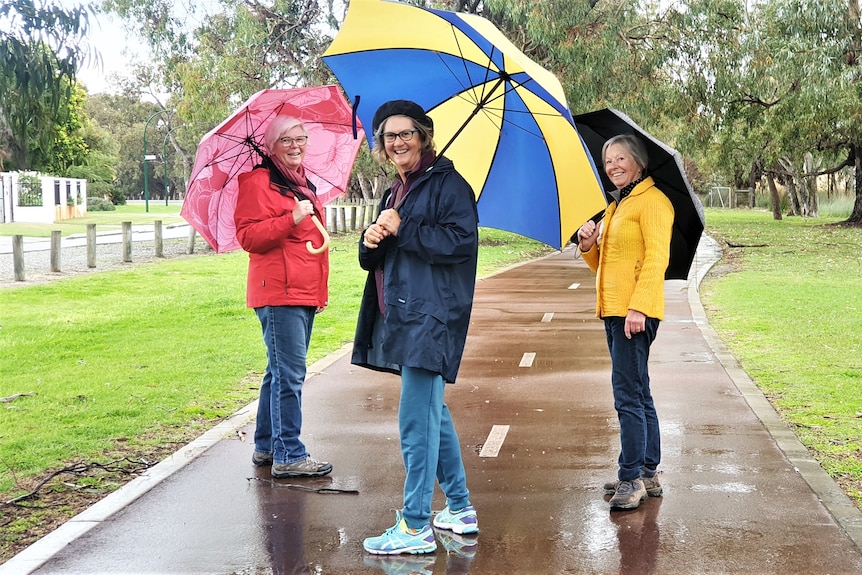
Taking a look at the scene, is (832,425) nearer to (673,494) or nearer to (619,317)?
(673,494)

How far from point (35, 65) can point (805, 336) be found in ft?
31.0

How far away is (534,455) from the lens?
6.52 m

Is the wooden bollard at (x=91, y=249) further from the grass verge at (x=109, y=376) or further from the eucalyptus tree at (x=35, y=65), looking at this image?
the eucalyptus tree at (x=35, y=65)

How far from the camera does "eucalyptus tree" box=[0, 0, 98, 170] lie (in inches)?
208

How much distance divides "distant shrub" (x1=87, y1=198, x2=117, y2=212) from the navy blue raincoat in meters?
70.6

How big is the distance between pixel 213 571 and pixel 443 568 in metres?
1.01

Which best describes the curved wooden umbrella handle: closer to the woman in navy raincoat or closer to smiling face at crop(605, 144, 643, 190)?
the woman in navy raincoat

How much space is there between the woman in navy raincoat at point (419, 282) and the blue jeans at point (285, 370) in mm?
1139

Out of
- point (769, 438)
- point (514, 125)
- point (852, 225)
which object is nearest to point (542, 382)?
point (769, 438)

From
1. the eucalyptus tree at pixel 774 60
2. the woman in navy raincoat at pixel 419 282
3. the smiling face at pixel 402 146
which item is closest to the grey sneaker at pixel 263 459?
the woman in navy raincoat at pixel 419 282

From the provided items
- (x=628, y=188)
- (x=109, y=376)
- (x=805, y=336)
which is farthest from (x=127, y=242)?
(x=628, y=188)

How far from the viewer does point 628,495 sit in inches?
210

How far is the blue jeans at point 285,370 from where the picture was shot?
228 inches

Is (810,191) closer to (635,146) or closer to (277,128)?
(635,146)
